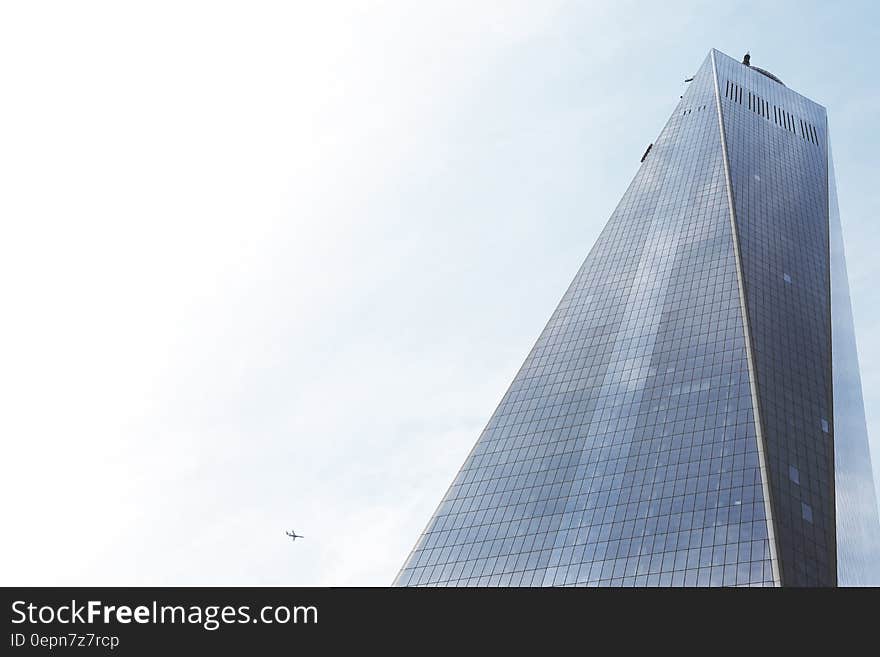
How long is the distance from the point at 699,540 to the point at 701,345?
32.5m

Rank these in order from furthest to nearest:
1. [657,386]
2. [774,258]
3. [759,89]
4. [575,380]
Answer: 1. [759,89]
2. [774,258]
3. [575,380]
4. [657,386]

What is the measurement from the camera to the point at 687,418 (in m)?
115

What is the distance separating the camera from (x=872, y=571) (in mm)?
138000

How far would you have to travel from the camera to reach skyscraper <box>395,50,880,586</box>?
102 meters

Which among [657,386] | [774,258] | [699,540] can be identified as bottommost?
[699,540]

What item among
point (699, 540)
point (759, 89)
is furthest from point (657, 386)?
point (759, 89)

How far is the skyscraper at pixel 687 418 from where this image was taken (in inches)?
3999

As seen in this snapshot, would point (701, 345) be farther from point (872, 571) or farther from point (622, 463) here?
point (872, 571)

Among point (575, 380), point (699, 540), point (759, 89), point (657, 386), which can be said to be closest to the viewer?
point (699, 540)
